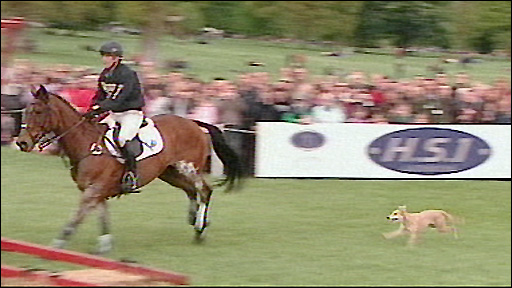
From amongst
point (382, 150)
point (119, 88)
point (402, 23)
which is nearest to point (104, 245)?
point (119, 88)

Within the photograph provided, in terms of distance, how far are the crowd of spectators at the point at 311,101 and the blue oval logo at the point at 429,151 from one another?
474 millimetres

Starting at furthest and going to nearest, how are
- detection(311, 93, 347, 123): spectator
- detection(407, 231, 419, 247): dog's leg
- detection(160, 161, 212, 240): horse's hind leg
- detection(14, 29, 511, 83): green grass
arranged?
1. detection(14, 29, 511, 83): green grass
2. detection(311, 93, 347, 123): spectator
3. detection(160, 161, 212, 240): horse's hind leg
4. detection(407, 231, 419, 247): dog's leg

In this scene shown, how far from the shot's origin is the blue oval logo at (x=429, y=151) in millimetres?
14398

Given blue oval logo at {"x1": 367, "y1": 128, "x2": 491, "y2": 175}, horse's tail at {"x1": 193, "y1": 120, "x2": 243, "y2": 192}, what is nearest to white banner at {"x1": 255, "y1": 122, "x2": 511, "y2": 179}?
blue oval logo at {"x1": 367, "y1": 128, "x2": 491, "y2": 175}

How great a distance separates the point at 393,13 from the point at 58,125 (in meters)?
28.6

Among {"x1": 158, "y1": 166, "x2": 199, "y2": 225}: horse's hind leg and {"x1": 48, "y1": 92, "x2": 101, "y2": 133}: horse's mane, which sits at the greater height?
{"x1": 48, "y1": 92, "x2": 101, "y2": 133}: horse's mane

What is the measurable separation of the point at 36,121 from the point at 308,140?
18.0 feet

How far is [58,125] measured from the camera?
10.1 meters

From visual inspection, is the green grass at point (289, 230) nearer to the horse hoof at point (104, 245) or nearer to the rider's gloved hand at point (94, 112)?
the horse hoof at point (104, 245)

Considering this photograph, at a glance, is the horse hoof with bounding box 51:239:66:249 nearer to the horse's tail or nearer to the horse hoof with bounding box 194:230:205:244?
the horse hoof with bounding box 194:230:205:244

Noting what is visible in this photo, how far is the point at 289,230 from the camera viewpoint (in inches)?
470

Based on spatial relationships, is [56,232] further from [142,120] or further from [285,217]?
[285,217]

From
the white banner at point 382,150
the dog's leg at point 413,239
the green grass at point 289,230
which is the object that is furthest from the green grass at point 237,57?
the dog's leg at point 413,239

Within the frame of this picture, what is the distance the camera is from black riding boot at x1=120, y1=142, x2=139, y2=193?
1057cm
